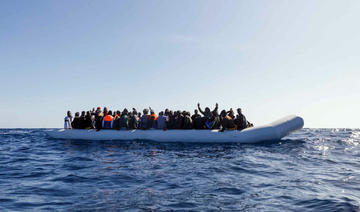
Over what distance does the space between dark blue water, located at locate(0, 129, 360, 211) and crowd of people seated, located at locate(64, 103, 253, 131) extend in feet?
15.2

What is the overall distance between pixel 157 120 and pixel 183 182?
1055cm

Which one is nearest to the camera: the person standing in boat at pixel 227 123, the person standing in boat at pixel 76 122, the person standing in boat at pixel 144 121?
the person standing in boat at pixel 227 123

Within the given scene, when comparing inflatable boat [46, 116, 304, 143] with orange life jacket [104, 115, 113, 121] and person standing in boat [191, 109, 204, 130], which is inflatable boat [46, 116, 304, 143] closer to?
person standing in boat [191, 109, 204, 130]

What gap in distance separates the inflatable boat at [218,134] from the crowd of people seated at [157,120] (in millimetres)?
551

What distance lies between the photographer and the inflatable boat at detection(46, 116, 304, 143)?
15.3m

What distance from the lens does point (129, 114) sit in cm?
1836

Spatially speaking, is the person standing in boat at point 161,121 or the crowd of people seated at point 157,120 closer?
the crowd of people seated at point 157,120

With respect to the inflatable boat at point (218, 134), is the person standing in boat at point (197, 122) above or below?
above

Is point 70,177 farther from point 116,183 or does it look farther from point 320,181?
point 320,181

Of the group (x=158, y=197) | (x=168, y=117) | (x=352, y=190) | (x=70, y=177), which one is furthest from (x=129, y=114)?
(x=352, y=190)

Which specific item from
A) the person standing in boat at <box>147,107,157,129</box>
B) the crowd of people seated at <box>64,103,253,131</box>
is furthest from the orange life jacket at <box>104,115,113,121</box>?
the person standing in boat at <box>147,107,157,129</box>

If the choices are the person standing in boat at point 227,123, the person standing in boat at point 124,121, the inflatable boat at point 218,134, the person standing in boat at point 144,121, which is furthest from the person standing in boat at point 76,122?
the person standing in boat at point 227,123

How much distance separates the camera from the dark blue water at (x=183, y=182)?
217 inches

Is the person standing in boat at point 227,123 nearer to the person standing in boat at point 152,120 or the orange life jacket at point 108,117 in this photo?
the person standing in boat at point 152,120
